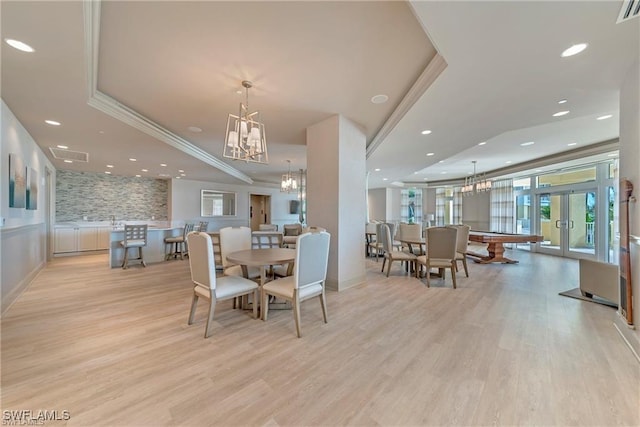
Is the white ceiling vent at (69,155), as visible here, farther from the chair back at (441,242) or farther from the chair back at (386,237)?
the chair back at (441,242)

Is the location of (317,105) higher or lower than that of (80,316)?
higher

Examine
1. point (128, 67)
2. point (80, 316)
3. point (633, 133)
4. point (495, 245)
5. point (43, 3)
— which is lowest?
point (80, 316)

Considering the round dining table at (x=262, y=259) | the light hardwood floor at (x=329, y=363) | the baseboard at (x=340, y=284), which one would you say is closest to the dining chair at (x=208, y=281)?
the round dining table at (x=262, y=259)

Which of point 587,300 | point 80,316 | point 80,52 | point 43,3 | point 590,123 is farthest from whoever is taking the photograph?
point 590,123

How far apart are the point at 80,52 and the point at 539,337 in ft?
15.6

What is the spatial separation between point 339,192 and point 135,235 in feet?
15.7

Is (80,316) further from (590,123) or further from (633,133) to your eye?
(590,123)

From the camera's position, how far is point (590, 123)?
4.37m

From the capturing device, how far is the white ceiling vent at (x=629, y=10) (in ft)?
5.31

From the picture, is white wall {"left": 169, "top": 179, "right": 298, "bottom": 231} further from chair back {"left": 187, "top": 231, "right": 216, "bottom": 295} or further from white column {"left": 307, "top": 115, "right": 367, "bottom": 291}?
chair back {"left": 187, "top": 231, "right": 216, "bottom": 295}

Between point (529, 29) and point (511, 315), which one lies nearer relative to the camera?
point (529, 29)

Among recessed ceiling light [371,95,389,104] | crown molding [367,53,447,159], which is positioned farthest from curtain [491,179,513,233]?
recessed ceiling light [371,95,389,104]

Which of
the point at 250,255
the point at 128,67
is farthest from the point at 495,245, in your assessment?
the point at 128,67

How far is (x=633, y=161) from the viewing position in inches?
90.5
